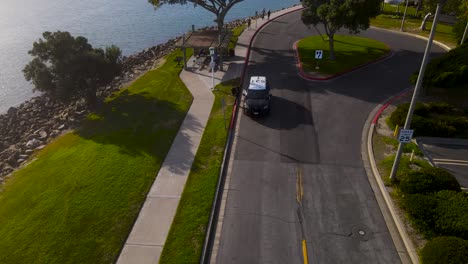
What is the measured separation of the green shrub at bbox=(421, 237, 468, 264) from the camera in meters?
13.6

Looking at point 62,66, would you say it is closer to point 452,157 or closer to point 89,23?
point 452,157

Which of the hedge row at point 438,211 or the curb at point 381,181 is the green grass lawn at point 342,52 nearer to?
the curb at point 381,181

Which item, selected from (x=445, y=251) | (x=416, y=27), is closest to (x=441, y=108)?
(x=445, y=251)

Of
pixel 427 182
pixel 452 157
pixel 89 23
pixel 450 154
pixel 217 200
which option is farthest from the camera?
pixel 89 23

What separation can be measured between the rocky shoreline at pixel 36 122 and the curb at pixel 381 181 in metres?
22.5

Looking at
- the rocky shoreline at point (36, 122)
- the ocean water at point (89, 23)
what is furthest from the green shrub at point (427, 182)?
the ocean water at point (89, 23)

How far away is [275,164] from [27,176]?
51.2 ft

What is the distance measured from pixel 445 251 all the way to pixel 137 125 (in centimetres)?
2068

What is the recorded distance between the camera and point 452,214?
52.4ft

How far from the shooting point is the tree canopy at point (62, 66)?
28844 millimetres

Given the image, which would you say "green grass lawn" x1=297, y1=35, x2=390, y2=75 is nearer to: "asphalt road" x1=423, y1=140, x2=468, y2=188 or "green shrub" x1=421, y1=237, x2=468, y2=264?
"asphalt road" x1=423, y1=140, x2=468, y2=188

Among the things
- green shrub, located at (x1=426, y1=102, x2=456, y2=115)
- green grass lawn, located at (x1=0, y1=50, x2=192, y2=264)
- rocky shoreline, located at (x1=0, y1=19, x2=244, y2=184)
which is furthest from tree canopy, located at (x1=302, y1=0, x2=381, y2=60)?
rocky shoreline, located at (x1=0, y1=19, x2=244, y2=184)

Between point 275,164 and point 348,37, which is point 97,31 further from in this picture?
point 275,164

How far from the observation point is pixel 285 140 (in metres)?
24.0
